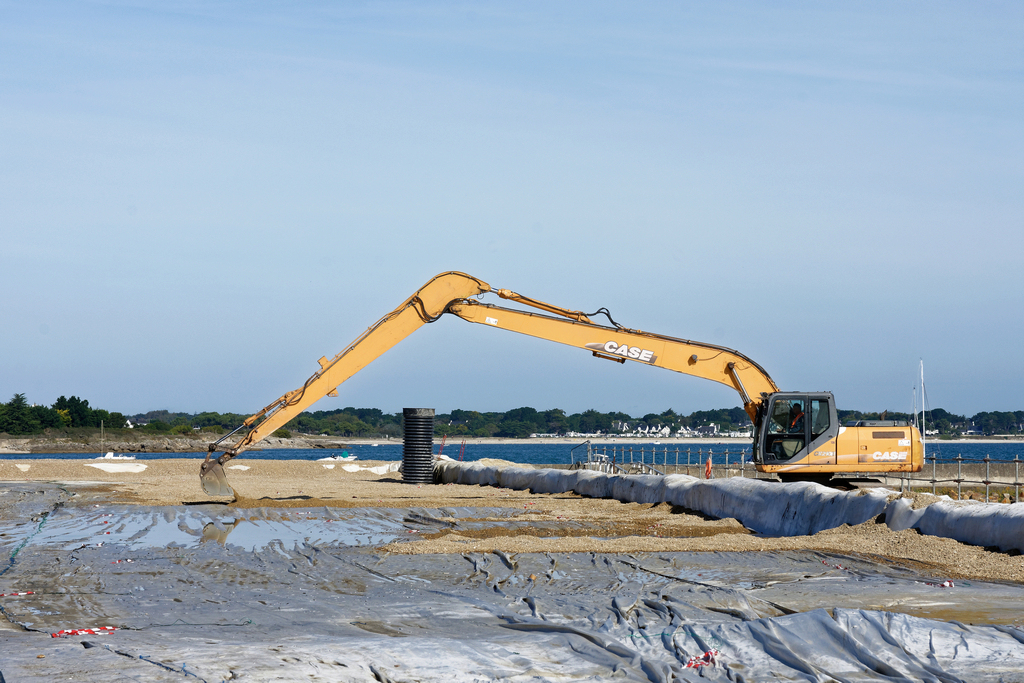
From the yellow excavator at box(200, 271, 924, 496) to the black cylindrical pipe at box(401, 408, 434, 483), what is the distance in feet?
30.0

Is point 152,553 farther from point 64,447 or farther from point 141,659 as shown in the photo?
point 64,447

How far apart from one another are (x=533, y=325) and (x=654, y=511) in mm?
4614

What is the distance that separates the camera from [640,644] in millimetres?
6828

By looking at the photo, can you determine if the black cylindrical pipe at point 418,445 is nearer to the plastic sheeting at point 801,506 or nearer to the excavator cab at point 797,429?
the plastic sheeting at point 801,506

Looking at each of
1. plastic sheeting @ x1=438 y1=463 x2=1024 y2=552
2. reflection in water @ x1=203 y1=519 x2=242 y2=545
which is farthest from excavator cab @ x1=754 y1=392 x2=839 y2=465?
reflection in water @ x1=203 y1=519 x2=242 y2=545

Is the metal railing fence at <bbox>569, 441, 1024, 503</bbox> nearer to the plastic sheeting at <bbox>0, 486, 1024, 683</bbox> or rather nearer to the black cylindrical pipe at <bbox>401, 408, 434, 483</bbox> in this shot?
the black cylindrical pipe at <bbox>401, 408, 434, 483</bbox>

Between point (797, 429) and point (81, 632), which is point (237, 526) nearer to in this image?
point (81, 632)

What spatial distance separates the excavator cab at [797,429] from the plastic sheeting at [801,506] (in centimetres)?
179

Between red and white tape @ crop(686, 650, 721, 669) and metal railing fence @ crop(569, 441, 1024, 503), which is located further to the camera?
metal railing fence @ crop(569, 441, 1024, 503)

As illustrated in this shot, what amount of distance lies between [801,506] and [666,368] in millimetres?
5341

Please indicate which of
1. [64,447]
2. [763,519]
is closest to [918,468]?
[763,519]

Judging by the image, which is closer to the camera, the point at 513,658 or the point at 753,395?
the point at 513,658

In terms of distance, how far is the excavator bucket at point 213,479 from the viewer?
1889 centimetres

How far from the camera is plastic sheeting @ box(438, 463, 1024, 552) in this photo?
12008 mm
